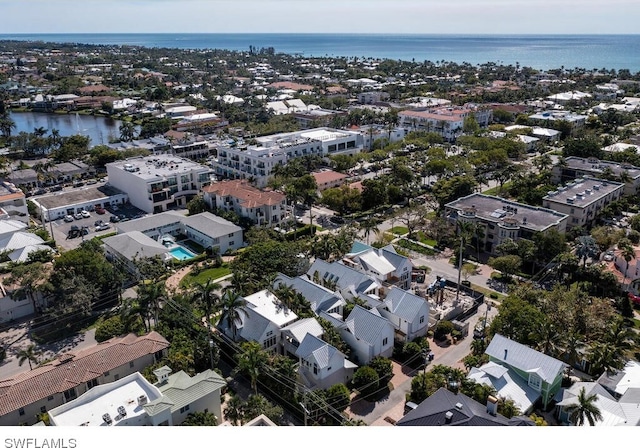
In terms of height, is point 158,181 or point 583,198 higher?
point 158,181

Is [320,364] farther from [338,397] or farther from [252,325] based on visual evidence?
[252,325]

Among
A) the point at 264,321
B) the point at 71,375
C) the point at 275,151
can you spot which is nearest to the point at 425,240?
the point at 264,321

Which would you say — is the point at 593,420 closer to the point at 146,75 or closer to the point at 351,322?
the point at 351,322

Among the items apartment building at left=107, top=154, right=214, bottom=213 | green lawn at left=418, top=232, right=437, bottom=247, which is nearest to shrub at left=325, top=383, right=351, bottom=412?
green lawn at left=418, top=232, right=437, bottom=247

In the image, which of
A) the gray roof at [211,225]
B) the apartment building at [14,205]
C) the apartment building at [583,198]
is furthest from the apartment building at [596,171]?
the apartment building at [14,205]

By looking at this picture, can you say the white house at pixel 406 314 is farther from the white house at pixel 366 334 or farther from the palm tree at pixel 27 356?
the palm tree at pixel 27 356

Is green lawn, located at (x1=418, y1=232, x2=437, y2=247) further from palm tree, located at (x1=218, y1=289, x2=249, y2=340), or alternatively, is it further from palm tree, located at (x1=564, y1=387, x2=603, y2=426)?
palm tree, located at (x1=564, y1=387, x2=603, y2=426)

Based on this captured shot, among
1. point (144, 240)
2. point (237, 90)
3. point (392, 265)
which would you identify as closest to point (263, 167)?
point (144, 240)
